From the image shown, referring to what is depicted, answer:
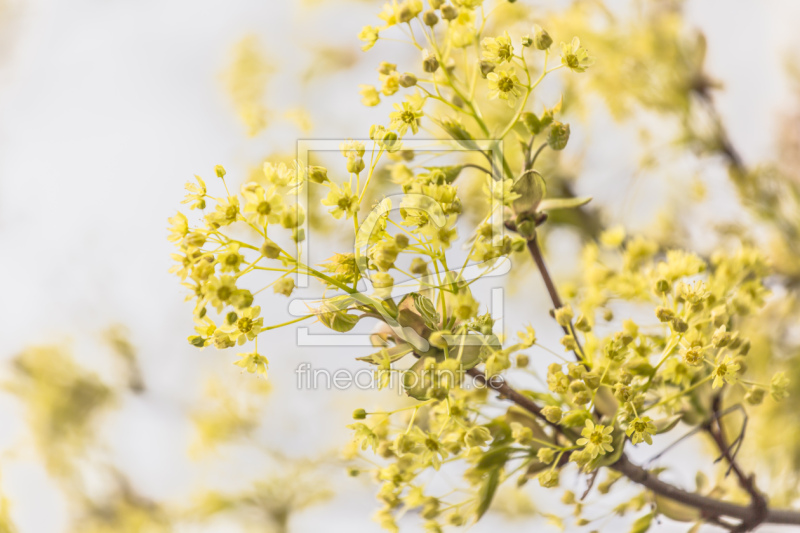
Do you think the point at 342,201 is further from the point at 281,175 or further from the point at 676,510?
the point at 676,510

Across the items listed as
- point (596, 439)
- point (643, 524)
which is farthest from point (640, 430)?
point (643, 524)

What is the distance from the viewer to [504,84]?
381mm

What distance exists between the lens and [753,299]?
1.67 ft

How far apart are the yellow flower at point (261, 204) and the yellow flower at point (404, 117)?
88mm

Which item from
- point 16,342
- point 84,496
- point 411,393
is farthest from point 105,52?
point 411,393

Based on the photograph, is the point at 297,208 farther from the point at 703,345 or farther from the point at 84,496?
the point at 84,496

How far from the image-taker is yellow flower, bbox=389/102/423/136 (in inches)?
14.4

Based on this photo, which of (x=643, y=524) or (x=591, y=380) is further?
(x=643, y=524)

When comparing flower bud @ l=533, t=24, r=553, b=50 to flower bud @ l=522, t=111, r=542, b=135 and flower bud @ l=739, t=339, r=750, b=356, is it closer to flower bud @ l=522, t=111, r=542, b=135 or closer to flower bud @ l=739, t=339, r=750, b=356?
flower bud @ l=522, t=111, r=542, b=135

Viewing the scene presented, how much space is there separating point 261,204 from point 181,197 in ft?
2.49

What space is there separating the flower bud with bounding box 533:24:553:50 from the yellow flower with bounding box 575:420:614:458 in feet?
0.78

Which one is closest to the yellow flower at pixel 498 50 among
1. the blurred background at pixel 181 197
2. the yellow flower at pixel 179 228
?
the yellow flower at pixel 179 228

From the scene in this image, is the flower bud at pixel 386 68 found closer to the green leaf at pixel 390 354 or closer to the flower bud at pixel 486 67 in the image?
the flower bud at pixel 486 67

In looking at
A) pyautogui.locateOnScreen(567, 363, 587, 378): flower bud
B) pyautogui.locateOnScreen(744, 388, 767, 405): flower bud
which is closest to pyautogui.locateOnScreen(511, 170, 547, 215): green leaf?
pyautogui.locateOnScreen(567, 363, 587, 378): flower bud
